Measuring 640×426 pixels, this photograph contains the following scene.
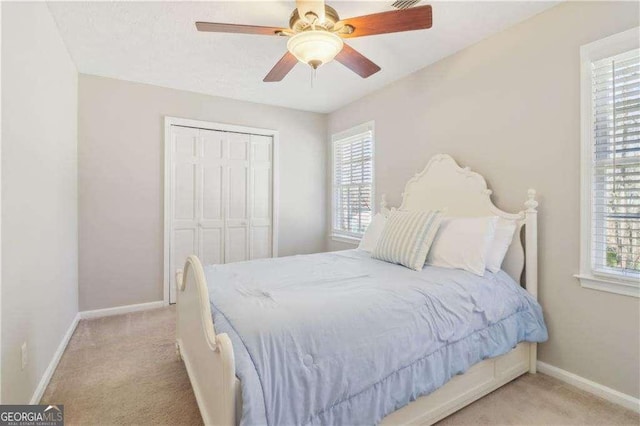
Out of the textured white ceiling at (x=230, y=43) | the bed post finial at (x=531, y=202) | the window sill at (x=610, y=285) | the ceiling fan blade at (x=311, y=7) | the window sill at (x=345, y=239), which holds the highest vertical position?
the textured white ceiling at (x=230, y=43)

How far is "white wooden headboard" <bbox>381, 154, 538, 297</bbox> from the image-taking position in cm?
221

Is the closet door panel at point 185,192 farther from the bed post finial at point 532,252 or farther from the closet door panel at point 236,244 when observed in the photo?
the bed post finial at point 532,252

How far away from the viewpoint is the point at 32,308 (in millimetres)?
1830

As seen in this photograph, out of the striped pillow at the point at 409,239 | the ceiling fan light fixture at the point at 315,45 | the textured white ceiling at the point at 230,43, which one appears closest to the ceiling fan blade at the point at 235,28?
the ceiling fan light fixture at the point at 315,45

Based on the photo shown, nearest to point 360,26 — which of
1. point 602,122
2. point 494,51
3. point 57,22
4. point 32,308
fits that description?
point 494,51

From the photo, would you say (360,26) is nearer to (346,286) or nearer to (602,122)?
(346,286)

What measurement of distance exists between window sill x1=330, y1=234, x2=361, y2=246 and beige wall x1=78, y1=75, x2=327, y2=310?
1.99 m

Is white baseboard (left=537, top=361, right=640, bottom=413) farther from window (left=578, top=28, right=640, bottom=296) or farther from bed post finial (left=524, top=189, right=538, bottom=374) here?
window (left=578, top=28, right=640, bottom=296)

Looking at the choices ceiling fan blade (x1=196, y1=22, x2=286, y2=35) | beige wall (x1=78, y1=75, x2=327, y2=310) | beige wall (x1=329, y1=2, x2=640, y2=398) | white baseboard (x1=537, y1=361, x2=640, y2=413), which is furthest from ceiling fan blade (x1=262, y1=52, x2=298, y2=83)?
white baseboard (x1=537, y1=361, x2=640, y2=413)

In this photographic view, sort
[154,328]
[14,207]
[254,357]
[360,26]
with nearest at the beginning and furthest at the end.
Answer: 1. [254,357]
2. [14,207]
3. [360,26]
4. [154,328]

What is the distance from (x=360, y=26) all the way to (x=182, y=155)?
267 cm

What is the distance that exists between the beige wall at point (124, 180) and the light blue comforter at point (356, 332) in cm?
183

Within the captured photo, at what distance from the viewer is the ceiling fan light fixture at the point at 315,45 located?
173 cm

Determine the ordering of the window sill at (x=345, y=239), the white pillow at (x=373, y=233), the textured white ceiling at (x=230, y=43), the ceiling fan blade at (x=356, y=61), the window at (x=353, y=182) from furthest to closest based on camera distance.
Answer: the window sill at (x=345, y=239) < the window at (x=353, y=182) < the white pillow at (x=373, y=233) < the textured white ceiling at (x=230, y=43) < the ceiling fan blade at (x=356, y=61)
